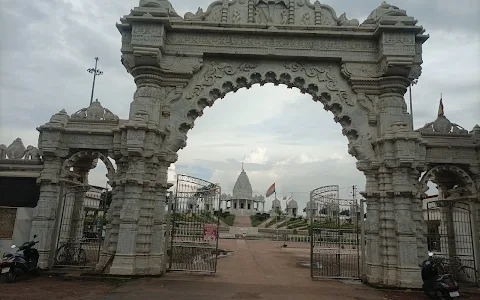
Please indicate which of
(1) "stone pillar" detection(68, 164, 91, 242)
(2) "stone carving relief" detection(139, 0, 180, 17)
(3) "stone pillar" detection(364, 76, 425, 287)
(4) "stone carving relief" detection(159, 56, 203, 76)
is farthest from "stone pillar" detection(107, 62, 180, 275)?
(3) "stone pillar" detection(364, 76, 425, 287)

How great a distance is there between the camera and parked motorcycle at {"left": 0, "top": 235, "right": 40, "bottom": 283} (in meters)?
8.05

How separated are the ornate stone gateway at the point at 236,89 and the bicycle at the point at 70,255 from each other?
2.15 feet

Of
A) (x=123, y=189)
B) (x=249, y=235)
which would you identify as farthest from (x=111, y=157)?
(x=249, y=235)

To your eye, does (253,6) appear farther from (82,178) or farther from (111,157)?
(82,178)

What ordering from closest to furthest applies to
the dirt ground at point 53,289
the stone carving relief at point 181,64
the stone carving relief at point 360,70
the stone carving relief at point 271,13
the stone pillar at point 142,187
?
the dirt ground at point 53,289 < the stone pillar at point 142,187 < the stone carving relief at point 360,70 < the stone carving relief at point 181,64 < the stone carving relief at point 271,13

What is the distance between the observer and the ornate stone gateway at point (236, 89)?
29.8 feet

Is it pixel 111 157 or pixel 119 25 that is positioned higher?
pixel 119 25

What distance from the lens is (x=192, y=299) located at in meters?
6.84

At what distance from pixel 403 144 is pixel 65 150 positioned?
9.34 metres

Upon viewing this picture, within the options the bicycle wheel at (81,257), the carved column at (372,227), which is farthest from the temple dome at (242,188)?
the carved column at (372,227)

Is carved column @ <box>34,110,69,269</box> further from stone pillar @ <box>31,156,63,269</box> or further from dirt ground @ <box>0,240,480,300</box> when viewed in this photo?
dirt ground @ <box>0,240,480,300</box>

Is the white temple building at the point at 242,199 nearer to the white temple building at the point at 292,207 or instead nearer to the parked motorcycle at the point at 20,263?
the white temple building at the point at 292,207

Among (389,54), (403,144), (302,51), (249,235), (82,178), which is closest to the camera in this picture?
(403,144)

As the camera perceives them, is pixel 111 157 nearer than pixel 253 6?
Yes
